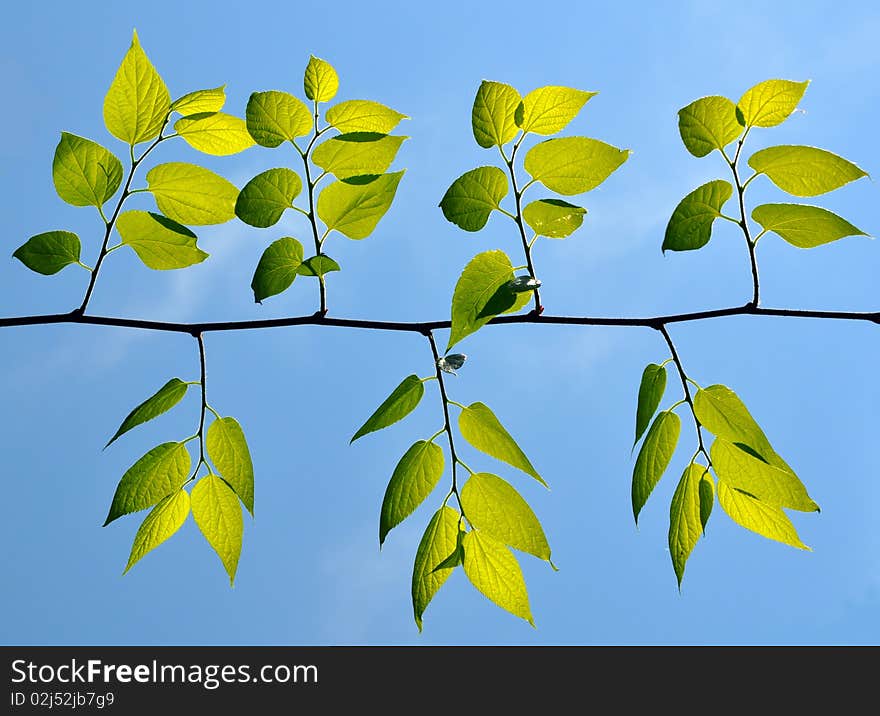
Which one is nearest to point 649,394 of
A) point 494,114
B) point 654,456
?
point 654,456

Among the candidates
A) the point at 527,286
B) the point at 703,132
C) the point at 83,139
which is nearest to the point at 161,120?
the point at 83,139

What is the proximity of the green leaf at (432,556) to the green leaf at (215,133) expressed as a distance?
1.35 feet

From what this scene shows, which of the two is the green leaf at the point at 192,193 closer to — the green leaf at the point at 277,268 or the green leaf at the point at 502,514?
the green leaf at the point at 277,268

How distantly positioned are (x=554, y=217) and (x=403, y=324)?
17 cm

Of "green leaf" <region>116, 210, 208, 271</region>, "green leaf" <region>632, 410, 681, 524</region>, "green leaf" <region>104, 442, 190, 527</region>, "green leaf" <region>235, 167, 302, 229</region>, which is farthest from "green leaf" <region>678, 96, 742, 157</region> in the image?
"green leaf" <region>104, 442, 190, 527</region>

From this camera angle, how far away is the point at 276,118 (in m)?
0.74

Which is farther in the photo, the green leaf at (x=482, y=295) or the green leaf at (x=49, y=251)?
the green leaf at (x=49, y=251)

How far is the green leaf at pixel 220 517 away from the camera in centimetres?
78

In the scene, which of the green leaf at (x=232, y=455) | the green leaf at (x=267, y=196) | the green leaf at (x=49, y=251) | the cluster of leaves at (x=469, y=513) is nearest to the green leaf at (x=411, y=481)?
the cluster of leaves at (x=469, y=513)

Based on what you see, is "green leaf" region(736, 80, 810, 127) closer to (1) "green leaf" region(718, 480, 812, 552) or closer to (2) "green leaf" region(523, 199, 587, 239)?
(2) "green leaf" region(523, 199, 587, 239)

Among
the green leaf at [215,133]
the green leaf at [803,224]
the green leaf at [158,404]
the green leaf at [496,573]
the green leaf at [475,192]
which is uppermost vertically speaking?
the green leaf at [215,133]

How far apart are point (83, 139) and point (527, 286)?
17.2 inches

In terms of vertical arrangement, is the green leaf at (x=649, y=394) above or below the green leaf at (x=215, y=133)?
below

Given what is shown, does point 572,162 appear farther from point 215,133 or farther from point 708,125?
point 215,133
